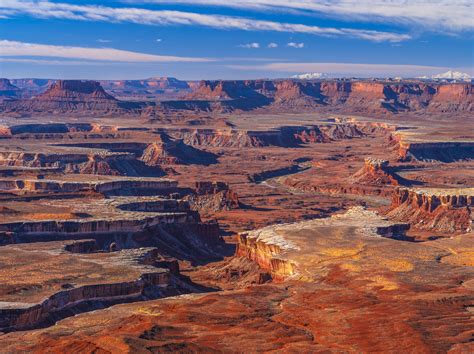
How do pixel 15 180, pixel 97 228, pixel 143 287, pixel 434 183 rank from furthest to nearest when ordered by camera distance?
pixel 434 183 < pixel 15 180 < pixel 97 228 < pixel 143 287

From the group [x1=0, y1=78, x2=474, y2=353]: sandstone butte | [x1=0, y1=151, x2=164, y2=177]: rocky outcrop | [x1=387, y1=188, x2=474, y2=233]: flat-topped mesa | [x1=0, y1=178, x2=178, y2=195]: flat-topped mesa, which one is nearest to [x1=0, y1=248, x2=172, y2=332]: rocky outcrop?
[x1=0, y1=78, x2=474, y2=353]: sandstone butte

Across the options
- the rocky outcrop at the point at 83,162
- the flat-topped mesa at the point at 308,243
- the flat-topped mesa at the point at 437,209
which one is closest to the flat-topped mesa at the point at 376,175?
the flat-topped mesa at the point at 437,209

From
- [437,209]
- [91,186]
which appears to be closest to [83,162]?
[91,186]

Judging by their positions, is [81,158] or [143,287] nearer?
[143,287]

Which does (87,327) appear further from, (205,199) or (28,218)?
(205,199)

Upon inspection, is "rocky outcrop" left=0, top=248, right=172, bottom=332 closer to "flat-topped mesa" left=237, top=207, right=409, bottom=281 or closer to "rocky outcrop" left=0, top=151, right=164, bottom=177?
"flat-topped mesa" left=237, top=207, right=409, bottom=281

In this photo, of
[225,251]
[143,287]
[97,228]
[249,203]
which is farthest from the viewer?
[249,203]

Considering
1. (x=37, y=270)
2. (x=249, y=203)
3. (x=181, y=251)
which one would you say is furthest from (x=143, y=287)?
(x=249, y=203)
